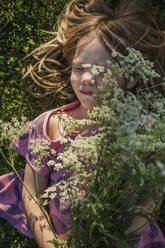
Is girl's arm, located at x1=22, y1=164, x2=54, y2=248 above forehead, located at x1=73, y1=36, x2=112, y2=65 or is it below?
below

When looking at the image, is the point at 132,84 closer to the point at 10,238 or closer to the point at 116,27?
the point at 116,27

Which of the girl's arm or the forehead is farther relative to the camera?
the girl's arm

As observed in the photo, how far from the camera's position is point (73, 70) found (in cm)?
121

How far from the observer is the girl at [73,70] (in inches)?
45.2

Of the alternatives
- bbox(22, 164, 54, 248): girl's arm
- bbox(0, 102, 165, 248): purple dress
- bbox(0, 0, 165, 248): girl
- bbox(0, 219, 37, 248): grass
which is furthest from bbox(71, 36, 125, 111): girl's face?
bbox(0, 219, 37, 248): grass

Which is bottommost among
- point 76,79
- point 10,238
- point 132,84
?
point 10,238

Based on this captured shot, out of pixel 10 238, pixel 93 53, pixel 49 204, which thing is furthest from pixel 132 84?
pixel 10 238

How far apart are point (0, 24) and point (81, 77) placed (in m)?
0.89

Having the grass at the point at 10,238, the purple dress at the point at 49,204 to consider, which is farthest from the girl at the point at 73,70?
the grass at the point at 10,238

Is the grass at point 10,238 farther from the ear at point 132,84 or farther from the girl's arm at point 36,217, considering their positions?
the ear at point 132,84

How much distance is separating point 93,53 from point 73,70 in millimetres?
122

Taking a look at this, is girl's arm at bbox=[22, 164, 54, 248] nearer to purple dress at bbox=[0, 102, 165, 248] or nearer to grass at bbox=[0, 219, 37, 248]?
purple dress at bbox=[0, 102, 165, 248]

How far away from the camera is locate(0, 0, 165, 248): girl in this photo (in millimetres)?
1148

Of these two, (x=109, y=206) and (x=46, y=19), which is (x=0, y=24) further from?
(x=109, y=206)
